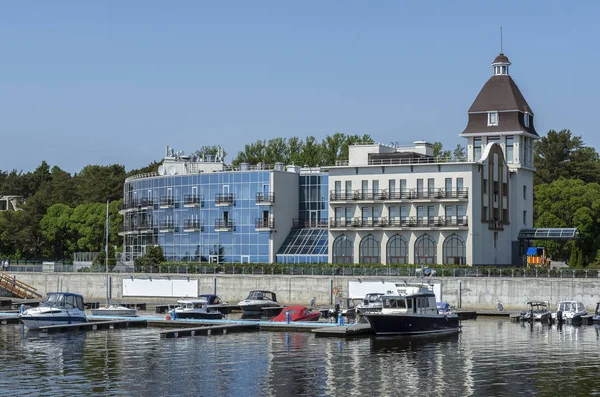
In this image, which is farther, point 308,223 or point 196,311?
point 308,223

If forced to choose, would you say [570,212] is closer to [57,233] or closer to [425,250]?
[425,250]

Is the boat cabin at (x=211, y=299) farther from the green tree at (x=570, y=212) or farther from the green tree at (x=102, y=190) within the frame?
the green tree at (x=102, y=190)

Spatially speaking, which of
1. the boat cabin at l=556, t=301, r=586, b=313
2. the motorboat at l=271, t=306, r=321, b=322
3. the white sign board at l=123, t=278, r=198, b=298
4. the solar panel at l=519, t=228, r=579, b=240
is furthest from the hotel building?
the motorboat at l=271, t=306, r=321, b=322

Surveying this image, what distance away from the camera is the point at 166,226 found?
130 m

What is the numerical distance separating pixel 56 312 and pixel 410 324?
30.0m

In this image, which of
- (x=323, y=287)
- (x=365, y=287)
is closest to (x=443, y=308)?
(x=365, y=287)

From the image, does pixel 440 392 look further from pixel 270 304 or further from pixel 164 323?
pixel 270 304

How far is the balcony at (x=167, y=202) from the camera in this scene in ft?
427

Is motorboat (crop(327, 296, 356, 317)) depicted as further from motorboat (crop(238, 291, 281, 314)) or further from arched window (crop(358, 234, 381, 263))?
arched window (crop(358, 234, 381, 263))

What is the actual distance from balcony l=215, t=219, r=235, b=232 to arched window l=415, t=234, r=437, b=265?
23.6 metres

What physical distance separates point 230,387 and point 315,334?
85.5ft

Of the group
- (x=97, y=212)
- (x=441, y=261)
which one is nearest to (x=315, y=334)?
(x=441, y=261)

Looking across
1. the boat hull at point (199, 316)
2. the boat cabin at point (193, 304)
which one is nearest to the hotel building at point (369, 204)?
the boat cabin at point (193, 304)

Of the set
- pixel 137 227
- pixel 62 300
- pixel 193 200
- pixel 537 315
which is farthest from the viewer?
pixel 137 227
